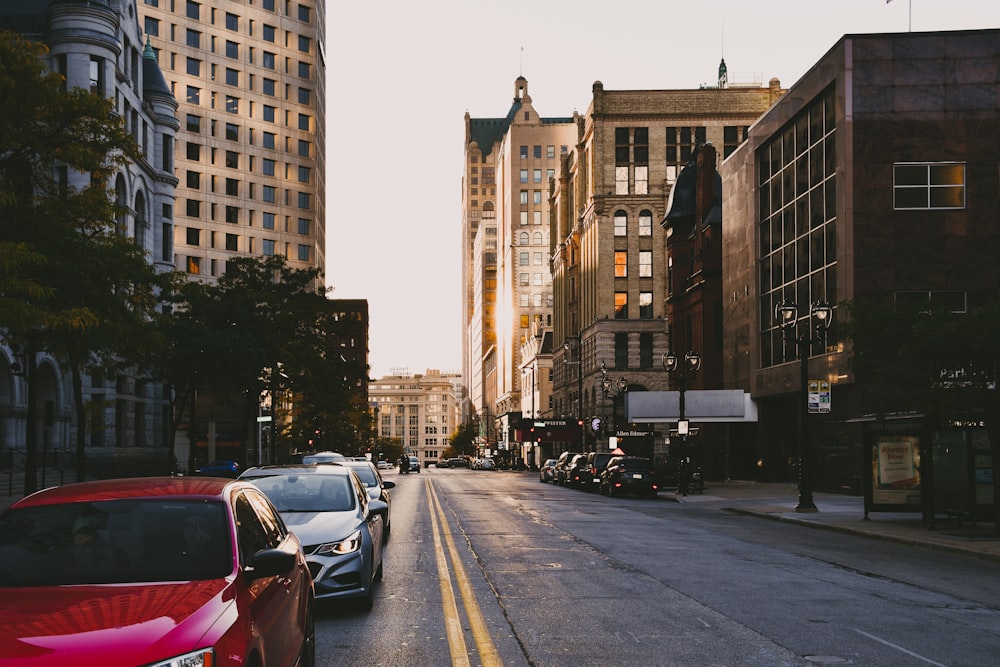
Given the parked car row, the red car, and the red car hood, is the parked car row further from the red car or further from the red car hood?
the red car hood

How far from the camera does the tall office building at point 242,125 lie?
322ft

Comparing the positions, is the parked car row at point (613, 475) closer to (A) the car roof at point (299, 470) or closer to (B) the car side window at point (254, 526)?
(A) the car roof at point (299, 470)

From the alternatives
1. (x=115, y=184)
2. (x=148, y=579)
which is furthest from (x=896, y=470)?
(x=115, y=184)

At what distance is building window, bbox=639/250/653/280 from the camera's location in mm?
90438

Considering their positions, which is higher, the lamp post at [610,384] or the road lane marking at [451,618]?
the lamp post at [610,384]

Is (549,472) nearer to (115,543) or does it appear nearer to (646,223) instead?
(646,223)

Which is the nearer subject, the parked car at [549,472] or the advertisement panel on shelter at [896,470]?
the advertisement panel on shelter at [896,470]

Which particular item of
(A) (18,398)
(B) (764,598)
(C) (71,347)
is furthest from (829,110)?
(A) (18,398)

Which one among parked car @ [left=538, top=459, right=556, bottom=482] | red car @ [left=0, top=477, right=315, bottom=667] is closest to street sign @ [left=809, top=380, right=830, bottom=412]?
red car @ [left=0, top=477, right=315, bottom=667]

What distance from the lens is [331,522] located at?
11.6 meters

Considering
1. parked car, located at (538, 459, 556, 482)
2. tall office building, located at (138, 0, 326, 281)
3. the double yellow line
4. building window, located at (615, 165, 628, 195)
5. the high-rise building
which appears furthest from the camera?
tall office building, located at (138, 0, 326, 281)

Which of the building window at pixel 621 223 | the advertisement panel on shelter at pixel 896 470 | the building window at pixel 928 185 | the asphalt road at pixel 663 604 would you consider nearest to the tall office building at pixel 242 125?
the building window at pixel 621 223

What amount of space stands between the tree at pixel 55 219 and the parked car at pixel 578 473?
29.6 meters

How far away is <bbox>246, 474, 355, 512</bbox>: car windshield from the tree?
5770mm
